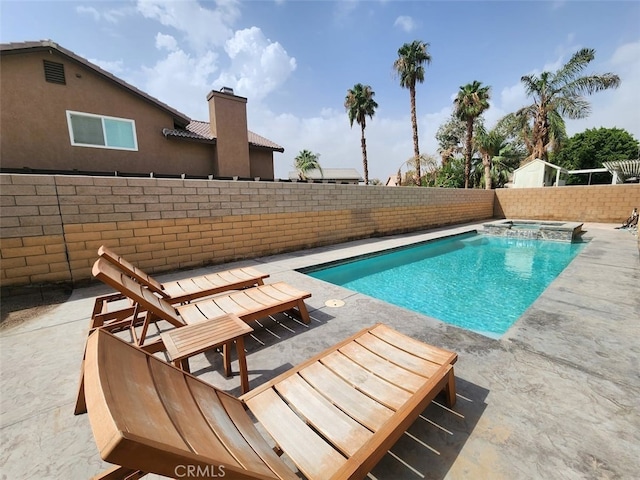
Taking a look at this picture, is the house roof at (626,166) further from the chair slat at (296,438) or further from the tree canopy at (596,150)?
the chair slat at (296,438)

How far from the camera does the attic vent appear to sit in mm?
8703

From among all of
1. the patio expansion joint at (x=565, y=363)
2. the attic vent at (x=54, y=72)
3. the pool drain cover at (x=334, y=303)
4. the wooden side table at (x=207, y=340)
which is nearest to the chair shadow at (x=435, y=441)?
the patio expansion joint at (x=565, y=363)

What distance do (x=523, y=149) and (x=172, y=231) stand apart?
1421 inches

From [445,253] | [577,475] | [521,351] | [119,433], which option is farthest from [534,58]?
[119,433]

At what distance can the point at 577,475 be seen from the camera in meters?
1.57

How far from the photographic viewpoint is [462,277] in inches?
282

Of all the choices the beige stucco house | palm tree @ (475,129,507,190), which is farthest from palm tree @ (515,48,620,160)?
the beige stucco house

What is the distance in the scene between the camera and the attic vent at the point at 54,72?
8703 mm

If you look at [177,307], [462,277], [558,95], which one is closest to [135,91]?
[177,307]

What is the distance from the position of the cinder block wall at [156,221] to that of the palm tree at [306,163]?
110 feet

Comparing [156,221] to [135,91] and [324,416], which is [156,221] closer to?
[324,416]

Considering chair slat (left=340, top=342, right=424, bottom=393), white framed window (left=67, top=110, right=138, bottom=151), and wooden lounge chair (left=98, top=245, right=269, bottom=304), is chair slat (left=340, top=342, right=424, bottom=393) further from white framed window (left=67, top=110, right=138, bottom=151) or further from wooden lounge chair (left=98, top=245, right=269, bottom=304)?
white framed window (left=67, top=110, right=138, bottom=151)

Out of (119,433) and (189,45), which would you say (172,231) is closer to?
(119,433)

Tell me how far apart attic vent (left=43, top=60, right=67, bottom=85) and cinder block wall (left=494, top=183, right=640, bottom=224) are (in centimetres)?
2336
